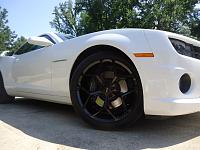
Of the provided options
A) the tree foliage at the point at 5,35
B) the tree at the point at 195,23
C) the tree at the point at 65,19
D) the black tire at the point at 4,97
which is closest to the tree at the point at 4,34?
the tree foliage at the point at 5,35

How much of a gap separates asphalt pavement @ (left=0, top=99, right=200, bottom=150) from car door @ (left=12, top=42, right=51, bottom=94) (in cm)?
45

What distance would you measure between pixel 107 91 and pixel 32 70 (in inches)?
57.8

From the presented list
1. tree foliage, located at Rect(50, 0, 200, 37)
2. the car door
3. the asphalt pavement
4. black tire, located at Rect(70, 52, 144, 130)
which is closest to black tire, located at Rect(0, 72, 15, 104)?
the car door

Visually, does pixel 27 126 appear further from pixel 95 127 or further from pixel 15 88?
pixel 15 88

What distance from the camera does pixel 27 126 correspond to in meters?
3.24

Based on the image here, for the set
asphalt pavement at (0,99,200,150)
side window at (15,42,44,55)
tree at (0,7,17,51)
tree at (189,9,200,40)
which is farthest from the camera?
tree at (0,7,17,51)

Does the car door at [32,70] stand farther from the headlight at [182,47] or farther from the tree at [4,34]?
the tree at [4,34]

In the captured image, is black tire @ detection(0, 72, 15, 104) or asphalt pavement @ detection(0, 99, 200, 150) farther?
black tire @ detection(0, 72, 15, 104)

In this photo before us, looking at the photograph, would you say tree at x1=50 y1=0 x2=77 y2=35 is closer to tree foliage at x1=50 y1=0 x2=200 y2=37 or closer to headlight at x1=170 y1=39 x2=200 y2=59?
tree foliage at x1=50 y1=0 x2=200 y2=37

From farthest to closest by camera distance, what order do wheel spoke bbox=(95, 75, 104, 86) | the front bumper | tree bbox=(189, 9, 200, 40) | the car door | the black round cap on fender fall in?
tree bbox=(189, 9, 200, 40) → the car door → wheel spoke bbox=(95, 75, 104, 86) → the black round cap on fender → the front bumper

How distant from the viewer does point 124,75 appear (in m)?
2.96

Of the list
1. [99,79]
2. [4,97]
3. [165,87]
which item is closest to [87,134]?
[99,79]

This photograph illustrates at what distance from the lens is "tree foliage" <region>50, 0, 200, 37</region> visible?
31281mm

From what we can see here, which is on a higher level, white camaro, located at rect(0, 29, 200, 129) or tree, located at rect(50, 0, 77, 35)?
tree, located at rect(50, 0, 77, 35)
